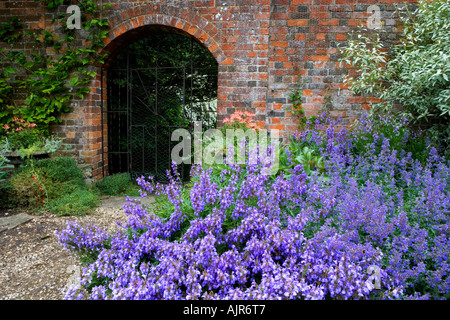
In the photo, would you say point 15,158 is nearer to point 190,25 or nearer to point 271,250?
point 190,25

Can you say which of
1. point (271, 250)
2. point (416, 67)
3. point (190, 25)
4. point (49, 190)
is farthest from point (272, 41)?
point (271, 250)

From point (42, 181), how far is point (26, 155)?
573 millimetres

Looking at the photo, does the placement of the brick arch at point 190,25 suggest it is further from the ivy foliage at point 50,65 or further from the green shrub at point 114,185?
the green shrub at point 114,185

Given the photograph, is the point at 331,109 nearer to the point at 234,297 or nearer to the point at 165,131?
the point at 165,131

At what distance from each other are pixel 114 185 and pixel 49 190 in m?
1.08

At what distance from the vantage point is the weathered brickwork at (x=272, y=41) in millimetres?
4457

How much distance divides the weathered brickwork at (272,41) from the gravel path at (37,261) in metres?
2.50

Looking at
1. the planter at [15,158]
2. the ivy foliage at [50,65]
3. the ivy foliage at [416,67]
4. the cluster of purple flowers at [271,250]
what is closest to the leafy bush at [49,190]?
the planter at [15,158]

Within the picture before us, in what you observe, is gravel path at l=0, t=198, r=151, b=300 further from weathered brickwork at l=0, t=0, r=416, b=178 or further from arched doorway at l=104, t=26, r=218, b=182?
weathered brickwork at l=0, t=0, r=416, b=178

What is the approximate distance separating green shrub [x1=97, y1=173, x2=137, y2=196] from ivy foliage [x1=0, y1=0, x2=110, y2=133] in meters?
1.17

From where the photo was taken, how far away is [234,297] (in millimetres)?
1322

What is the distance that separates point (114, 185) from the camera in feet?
16.7

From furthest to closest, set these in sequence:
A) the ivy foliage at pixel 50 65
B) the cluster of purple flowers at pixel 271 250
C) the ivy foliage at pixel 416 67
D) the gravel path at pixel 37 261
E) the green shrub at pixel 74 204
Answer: the ivy foliage at pixel 50 65, the green shrub at pixel 74 204, the ivy foliage at pixel 416 67, the gravel path at pixel 37 261, the cluster of purple flowers at pixel 271 250

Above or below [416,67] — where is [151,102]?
below
